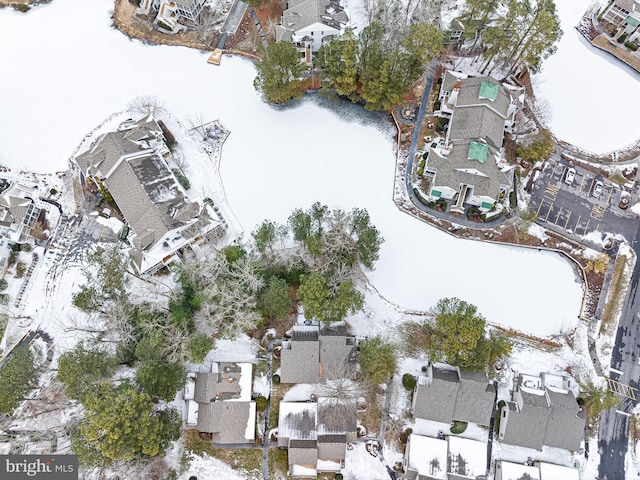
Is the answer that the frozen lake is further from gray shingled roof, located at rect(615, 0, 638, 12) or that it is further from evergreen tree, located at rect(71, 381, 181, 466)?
gray shingled roof, located at rect(615, 0, 638, 12)

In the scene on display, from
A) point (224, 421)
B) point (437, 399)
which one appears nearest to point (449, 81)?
point (437, 399)

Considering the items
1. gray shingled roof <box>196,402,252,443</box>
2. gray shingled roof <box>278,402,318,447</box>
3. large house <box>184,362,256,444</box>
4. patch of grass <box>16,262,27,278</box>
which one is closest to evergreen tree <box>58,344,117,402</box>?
large house <box>184,362,256,444</box>

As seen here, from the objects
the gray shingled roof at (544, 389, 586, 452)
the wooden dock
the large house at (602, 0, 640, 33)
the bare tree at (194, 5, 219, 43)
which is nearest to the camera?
the gray shingled roof at (544, 389, 586, 452)

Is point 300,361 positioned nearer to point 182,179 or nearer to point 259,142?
point 182,179

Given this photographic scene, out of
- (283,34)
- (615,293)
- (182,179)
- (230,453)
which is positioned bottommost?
(230,453)

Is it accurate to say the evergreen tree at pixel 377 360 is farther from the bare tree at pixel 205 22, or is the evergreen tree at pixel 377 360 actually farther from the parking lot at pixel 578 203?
the bare tree at pixel 205 22

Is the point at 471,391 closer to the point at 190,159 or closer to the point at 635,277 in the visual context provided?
the point at 635,277

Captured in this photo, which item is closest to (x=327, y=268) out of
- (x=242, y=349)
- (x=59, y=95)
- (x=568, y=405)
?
(x=242, y=349)
